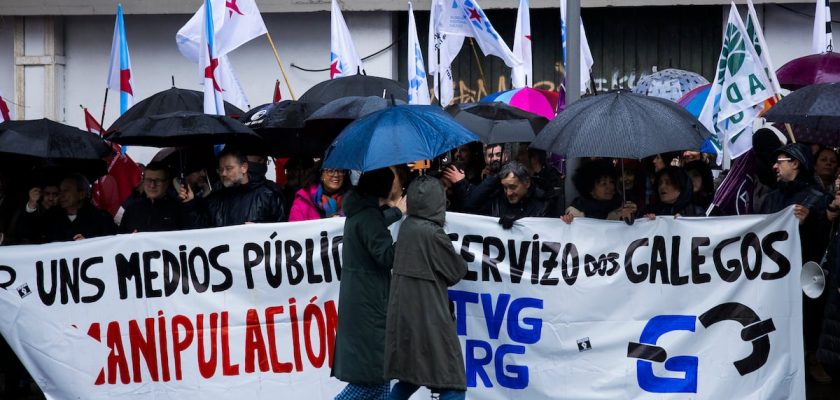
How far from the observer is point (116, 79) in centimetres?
1174

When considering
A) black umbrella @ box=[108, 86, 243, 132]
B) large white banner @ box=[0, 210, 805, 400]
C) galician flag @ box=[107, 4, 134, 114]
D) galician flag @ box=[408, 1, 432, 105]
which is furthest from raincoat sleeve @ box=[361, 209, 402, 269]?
galician flag @ box=[107, 4, 134, 114]

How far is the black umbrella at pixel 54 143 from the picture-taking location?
30.7 feet

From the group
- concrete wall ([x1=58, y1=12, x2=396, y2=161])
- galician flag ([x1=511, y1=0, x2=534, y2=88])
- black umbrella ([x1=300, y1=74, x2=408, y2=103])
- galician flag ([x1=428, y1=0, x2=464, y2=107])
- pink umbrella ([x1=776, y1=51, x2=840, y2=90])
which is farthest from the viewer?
concrete wall ([x1=58, y1=12, x2=396, y2=161])

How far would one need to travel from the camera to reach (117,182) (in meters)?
11.3

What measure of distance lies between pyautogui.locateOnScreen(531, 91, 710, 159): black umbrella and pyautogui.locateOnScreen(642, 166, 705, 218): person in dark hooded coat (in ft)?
2.37

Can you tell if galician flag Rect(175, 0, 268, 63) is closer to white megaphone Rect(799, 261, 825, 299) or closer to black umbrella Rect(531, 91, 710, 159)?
black umbrella Rect(531, 91, 710, 159)

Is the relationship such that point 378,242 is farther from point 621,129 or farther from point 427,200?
point 621,129

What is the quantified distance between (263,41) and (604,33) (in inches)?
157

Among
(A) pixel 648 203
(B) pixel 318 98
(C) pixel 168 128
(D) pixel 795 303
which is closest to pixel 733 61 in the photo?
(A) pixel 648 203

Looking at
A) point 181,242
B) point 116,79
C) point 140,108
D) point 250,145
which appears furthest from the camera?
point 116,79

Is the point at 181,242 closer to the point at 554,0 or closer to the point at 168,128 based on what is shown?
the point at 168,128

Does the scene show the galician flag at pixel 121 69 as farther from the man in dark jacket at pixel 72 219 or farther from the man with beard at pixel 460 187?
the man with beard at pixel 460 187

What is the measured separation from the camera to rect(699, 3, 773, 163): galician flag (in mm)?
8992

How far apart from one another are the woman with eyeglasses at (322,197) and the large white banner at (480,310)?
41 cm
